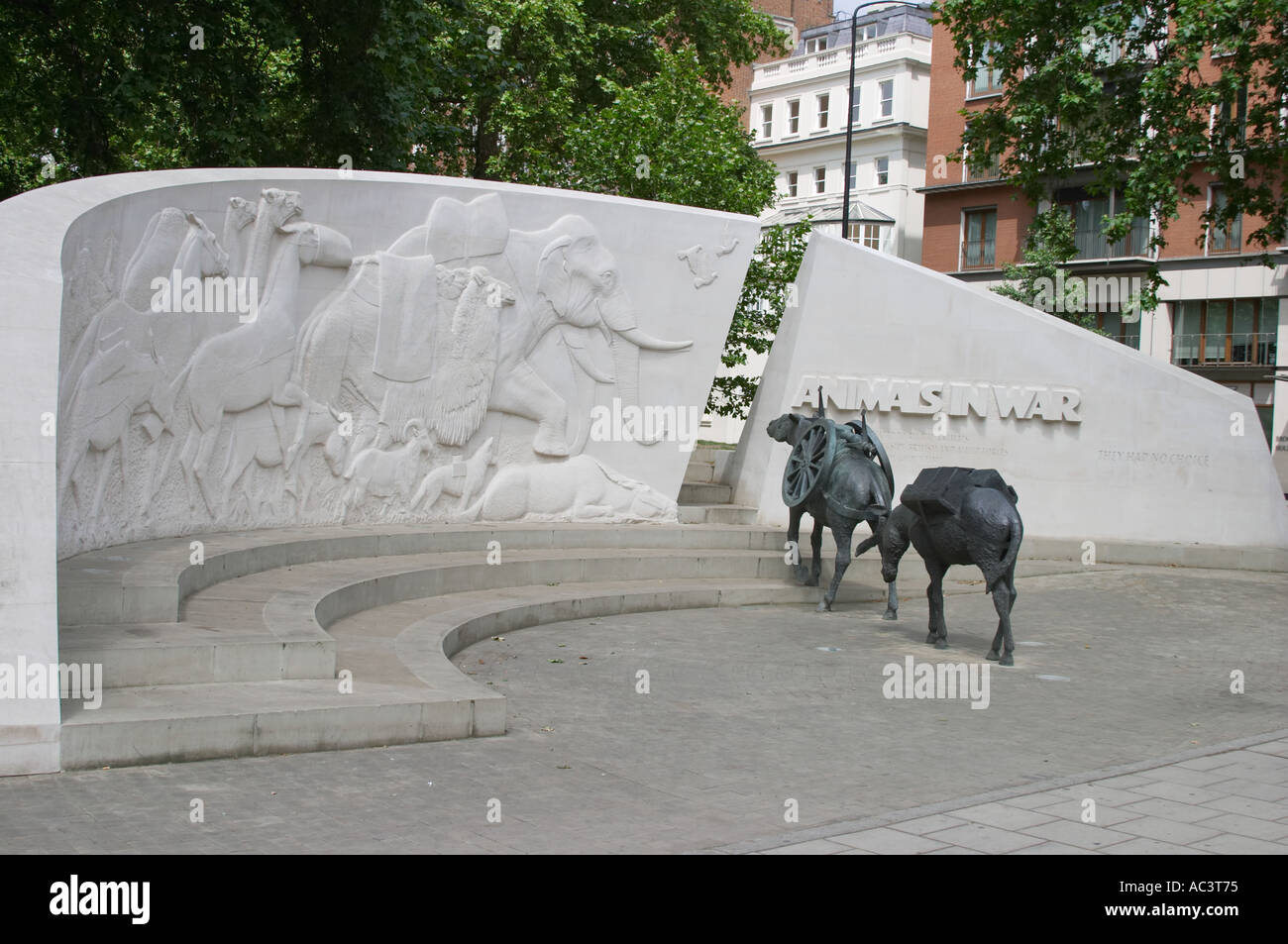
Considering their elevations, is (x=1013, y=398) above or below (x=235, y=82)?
below

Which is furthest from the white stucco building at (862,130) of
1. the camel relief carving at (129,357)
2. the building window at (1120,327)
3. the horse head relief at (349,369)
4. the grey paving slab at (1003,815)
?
the grey paving slab at (1003,815)

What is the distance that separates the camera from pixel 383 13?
19.7 meters

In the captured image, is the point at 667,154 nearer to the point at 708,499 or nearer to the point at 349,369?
the point at 708,499

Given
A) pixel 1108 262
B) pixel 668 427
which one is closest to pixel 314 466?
pixel 668 427

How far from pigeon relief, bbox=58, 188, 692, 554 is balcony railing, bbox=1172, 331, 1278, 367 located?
28.6m

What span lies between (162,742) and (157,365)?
539 cm

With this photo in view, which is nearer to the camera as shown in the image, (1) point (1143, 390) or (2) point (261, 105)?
(1) point (1143, 390)

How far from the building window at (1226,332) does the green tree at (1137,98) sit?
52.2ft

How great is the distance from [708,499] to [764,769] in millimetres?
11061

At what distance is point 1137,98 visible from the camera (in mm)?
23109

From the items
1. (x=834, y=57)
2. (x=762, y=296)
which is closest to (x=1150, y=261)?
(x=834, y=57)

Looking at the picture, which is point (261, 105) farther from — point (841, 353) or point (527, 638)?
point (527, 638)

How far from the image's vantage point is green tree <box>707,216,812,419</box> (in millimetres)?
24547

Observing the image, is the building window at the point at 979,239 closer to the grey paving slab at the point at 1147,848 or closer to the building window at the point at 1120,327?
the building window at the point at 1120,327
